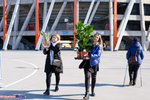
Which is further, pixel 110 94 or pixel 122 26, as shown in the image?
pixel 122 26

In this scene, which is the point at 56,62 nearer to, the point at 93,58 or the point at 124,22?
the point at 93,58

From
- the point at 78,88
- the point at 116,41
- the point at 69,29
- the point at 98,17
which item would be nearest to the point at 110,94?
the point at 78,88

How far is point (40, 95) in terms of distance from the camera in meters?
4.99

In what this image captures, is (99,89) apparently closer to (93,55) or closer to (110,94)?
(110,94)

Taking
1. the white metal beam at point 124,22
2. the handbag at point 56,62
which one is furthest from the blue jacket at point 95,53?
the white metal beam at point 124,22

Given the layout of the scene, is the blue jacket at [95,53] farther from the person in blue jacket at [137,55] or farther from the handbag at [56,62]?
the person in blue jacket at [137,55]

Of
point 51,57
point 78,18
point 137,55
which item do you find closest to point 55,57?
point 51,57

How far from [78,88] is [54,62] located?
139cm

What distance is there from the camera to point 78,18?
3219 cm

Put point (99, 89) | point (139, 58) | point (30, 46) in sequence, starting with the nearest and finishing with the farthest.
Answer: point (99, 89) → point (139, 58) → point (30, 46)

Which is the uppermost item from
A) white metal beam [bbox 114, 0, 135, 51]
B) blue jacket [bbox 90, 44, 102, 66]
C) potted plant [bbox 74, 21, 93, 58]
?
white metal beam [bbox 114, 0, 135, 51]

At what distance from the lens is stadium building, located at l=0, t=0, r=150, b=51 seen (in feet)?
104

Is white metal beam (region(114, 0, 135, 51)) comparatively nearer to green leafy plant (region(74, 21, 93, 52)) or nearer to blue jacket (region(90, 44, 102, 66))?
blue jacket (region(90, 44, 102, 66))

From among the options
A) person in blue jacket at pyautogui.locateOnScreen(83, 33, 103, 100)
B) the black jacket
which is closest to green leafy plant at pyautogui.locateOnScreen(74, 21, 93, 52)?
person in blue jacket at pyautogui.locateOnScreen(83, 33, 103, 100)
